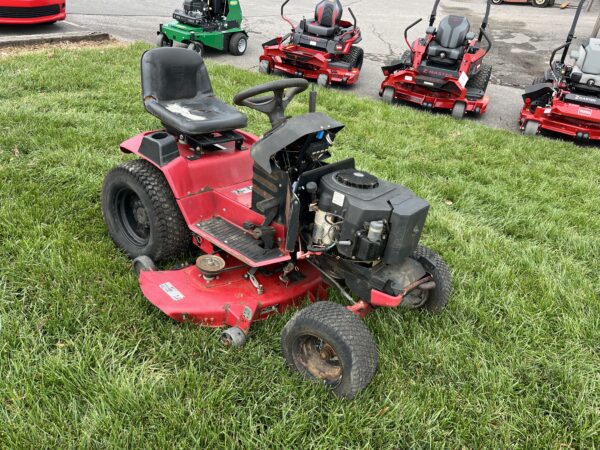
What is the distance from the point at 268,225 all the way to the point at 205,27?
7156mm

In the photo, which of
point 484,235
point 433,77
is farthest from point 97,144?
point 433,77

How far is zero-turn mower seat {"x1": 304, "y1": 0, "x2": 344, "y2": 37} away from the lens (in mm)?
8250

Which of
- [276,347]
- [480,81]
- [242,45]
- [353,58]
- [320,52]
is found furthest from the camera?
[242,45]

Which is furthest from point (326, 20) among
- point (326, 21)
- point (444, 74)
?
point (444, 74)

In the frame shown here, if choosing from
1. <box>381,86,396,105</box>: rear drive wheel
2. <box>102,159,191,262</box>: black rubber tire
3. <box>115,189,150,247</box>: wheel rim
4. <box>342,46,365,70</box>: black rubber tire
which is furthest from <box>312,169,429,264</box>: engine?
<box>342,46,365,70</box>: black rubber tire

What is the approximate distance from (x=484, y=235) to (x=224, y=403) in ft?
8.15

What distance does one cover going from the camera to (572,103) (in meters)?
6.74

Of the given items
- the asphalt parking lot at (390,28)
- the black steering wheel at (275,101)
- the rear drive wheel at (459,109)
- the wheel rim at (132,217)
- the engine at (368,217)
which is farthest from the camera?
the asphalt parking lot at (390,28)

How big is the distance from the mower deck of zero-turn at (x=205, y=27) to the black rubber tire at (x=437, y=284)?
22.9 feet

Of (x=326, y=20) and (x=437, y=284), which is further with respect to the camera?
(x=326, y=20)

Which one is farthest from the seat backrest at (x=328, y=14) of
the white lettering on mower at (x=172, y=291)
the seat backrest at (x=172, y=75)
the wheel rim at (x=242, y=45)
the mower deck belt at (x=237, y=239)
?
the white lettering on mower at (x=172, y=291)

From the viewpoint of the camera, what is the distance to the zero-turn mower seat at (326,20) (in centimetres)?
825

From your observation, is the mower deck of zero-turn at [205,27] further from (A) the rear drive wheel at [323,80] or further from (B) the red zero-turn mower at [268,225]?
(B) the red zero-turn mower at [268,225]

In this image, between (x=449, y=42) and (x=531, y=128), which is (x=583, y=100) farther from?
(x=449, y=42)
